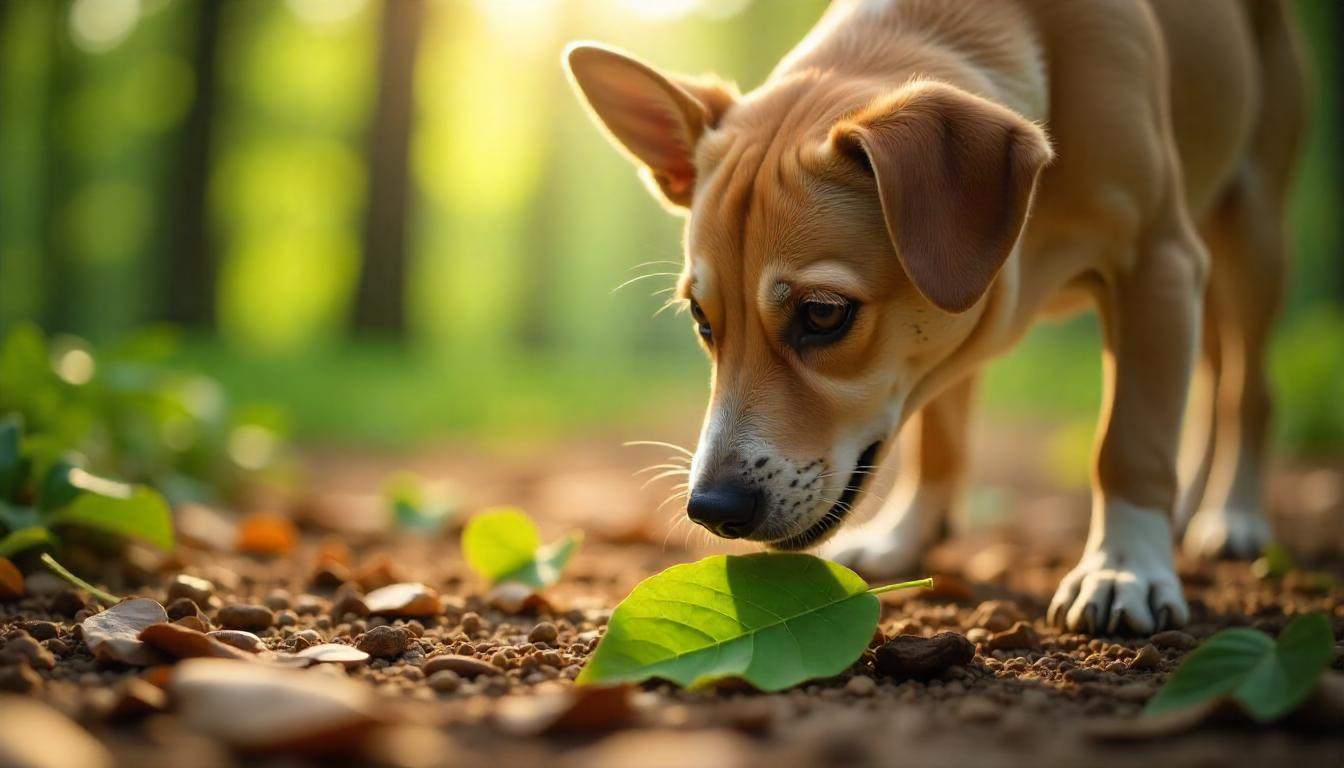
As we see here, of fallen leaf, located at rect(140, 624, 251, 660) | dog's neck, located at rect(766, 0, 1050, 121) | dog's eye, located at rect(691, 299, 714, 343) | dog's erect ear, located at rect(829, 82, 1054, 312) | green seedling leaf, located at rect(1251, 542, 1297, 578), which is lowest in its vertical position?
green seedling leaf, located at rect(1251, 542, 1297, 578)

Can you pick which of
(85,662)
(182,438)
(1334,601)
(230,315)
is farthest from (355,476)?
(230,315)

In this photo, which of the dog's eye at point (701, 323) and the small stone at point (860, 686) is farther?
the dog's eye at point (701, 323)

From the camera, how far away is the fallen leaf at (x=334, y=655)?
2443 mm

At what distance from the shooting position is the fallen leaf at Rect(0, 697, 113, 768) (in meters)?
1.55

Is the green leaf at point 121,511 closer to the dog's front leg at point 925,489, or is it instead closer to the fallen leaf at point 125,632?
the fallen leaf at point 125,632

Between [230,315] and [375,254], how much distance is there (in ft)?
57.6

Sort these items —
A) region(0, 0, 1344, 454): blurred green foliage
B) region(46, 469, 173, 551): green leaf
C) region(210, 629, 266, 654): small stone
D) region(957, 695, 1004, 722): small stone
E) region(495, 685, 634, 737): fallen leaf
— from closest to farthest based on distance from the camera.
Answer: region(495, 685, 634, 737): fallen leaf < region(957, 695, 1004, 722): small stone < region(210, 629, 266, 654): small stone < region(46, 469, 173, 551): green leaf < region(0, 0, 1344, 454): blurred green foliage

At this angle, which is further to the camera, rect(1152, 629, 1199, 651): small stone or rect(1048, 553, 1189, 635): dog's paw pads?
rect(1048, 553, 1189, 635): dog's paw pads

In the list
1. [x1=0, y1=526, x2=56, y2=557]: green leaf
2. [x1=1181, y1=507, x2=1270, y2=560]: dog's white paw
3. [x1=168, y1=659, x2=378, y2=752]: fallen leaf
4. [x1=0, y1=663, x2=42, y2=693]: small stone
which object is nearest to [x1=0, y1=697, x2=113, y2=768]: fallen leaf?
[x1=168, y1=659, x2=378, y2=752]: fallen leaf

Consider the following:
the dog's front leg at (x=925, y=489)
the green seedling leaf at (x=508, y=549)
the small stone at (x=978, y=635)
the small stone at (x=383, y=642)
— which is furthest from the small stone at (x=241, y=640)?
the dog's front leg at (x=925, y=489)

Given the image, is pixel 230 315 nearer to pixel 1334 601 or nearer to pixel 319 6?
Result: pixel 319 6

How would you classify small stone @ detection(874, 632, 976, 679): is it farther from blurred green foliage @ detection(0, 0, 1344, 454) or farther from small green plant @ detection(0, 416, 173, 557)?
blurred green foliage @ detection(0, 0, 1344, 454)

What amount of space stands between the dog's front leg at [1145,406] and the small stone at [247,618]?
2.12m

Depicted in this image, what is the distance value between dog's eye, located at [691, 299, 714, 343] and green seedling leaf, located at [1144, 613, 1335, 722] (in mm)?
1681
